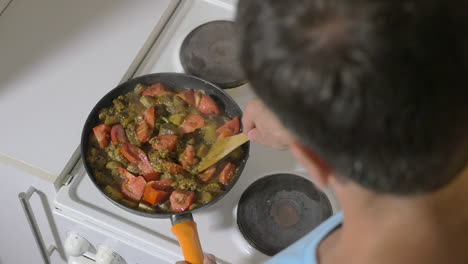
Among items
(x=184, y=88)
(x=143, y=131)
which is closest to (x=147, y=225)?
(x=143, y=131)

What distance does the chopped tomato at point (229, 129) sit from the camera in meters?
1.00

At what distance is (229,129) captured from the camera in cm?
101

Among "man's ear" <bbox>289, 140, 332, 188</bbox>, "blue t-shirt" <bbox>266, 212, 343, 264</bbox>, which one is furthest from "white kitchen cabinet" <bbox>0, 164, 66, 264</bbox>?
"man's ear" <bbox>289, 140, 332, 188</bbox>

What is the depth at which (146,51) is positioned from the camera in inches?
45.3

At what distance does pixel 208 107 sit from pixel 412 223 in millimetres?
569

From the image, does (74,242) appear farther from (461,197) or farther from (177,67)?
(461,197)

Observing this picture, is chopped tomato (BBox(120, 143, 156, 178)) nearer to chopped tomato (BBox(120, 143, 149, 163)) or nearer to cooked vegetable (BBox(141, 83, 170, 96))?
chopped tomato (BBox(120, 143, 149, 163))

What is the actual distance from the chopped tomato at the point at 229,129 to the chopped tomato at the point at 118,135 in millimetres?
159

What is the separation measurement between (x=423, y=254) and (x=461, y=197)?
2.4 inches

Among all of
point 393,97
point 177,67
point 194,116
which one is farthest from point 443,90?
point 177,67

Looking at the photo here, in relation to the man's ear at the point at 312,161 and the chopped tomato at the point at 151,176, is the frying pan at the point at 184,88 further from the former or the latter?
the man's ear at the point at 312,161

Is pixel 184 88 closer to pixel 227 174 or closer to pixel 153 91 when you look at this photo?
pixel 153 91

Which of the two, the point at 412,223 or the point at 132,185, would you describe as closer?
the point at 412,223

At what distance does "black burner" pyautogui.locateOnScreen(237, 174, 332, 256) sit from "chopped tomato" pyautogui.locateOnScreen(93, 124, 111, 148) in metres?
0.25
